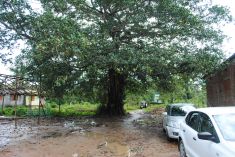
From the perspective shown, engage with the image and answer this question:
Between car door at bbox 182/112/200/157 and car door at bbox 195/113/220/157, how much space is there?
0.78ft

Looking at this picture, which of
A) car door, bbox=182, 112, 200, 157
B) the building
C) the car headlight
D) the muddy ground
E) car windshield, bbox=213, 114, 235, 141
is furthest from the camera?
the building

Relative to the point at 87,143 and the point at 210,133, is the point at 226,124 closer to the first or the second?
the point at 210,133

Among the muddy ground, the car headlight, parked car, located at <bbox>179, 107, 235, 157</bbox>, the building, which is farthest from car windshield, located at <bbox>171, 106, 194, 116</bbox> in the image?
parked car, located at <bbox>179, 107, 235, 157</bbox>

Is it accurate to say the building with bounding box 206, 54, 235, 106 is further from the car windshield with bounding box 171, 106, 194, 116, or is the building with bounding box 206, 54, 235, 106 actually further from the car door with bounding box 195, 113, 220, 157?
the car door with bounding box 195, 113, 220, 157

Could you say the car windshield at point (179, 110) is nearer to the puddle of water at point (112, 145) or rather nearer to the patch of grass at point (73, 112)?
the puddle of water at point (112, 145)

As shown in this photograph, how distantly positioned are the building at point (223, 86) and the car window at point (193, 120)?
1048 cm

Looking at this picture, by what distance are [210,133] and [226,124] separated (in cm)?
39

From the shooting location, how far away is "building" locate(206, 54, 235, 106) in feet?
67.1

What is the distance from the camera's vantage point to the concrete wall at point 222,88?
20.9 m

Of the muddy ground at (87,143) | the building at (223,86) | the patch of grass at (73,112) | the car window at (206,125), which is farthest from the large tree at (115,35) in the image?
the car window at (206,125)

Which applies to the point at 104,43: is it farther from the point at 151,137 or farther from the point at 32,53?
the point at 151,137

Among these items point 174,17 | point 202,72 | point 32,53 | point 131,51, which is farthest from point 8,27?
point 202,72

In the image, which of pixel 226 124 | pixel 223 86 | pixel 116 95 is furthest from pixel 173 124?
pixel 116 95

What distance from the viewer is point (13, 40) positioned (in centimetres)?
1969
